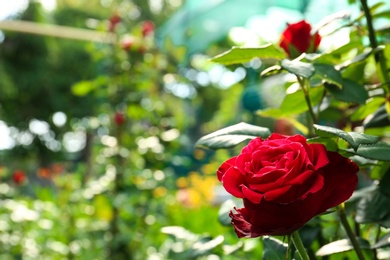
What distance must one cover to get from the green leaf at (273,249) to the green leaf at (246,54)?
25 centimetres

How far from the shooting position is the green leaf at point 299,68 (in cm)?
68

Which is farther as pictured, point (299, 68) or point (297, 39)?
point (297, 39)

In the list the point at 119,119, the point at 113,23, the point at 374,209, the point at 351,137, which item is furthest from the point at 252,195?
the point at 113,23

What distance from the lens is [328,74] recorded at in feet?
2.42

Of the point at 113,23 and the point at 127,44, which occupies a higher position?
the point at 113,23

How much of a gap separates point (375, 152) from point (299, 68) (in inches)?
5.8

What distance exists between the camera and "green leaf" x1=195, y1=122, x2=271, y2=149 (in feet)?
2.43

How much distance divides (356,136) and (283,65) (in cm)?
14

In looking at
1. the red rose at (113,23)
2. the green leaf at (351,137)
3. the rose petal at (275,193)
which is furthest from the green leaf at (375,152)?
the red rose at (113,23)

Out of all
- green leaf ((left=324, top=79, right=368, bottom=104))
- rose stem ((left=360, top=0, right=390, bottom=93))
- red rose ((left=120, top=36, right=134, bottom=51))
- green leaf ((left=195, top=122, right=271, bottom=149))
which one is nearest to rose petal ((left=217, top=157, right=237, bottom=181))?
green leaf ((left=195, top=122, right=271, bottom=149))

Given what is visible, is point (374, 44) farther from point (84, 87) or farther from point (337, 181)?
point (84, 87)

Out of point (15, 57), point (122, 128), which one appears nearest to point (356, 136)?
point (122, 128)

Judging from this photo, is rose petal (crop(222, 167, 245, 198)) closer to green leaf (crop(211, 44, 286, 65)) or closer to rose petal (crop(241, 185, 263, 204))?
rose petal (crop(241, 185, 263, 204))

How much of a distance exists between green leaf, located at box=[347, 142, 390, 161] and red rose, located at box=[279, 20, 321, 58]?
0.24 m
